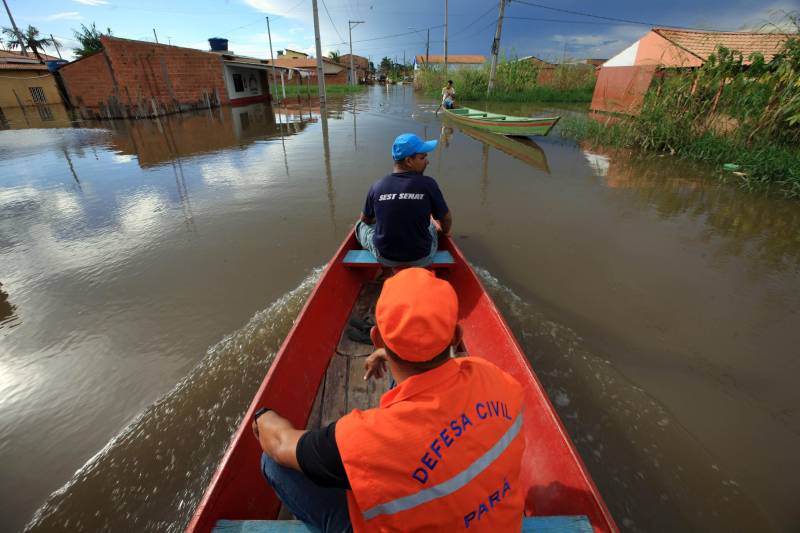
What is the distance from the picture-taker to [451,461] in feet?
3.01

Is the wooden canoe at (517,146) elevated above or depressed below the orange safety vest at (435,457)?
below

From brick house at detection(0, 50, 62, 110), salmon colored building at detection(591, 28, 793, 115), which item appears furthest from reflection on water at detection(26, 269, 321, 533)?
brick house at detection(0, 50, 62, 110)

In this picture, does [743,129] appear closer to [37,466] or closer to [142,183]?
[37,466]

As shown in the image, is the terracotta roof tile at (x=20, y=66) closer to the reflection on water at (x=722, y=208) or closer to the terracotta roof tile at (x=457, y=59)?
the reflection on water at (x=722, y=208)

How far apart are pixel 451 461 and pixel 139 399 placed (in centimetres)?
314

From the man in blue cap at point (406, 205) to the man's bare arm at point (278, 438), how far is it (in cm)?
192

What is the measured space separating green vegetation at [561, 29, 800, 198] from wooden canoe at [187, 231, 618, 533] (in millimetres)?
8481

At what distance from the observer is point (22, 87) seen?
2230 centimetres

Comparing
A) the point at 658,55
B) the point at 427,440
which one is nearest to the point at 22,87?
the point at 427,440

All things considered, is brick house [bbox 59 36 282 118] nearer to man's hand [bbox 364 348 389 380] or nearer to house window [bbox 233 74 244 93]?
house window [bbox 233 74 244 93]

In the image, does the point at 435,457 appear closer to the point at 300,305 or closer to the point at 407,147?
the point at 407,147

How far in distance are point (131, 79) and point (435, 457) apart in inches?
970

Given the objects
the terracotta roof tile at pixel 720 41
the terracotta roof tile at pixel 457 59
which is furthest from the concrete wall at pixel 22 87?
the terracotta roof tile at pixel 457 59

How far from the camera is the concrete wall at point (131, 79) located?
18.2 m
